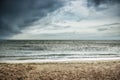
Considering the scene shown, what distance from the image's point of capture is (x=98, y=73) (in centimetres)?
674

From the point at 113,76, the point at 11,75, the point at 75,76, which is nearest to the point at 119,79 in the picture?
the point at 113,76

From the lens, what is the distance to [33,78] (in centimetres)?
618

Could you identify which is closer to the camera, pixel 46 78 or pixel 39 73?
pixel 46 78

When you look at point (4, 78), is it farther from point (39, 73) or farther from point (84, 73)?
point (84, 73)

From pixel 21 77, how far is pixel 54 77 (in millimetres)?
1143

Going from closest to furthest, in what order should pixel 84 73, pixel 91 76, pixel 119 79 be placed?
pixel 119 79 → pixel 91 76 → pixel 84 73

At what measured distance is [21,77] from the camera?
6273 mm

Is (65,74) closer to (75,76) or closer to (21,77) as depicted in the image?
(75,76)

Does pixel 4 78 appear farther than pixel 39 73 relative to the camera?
No

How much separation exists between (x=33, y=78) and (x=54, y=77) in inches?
28.3

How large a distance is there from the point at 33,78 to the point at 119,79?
2864 millimetres

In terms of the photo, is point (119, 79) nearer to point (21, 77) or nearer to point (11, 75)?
point (21, 77)

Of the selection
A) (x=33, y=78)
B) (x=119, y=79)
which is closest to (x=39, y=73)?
(x=33, y=78)

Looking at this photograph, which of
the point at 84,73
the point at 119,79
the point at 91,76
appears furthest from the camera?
the point at 84,73
